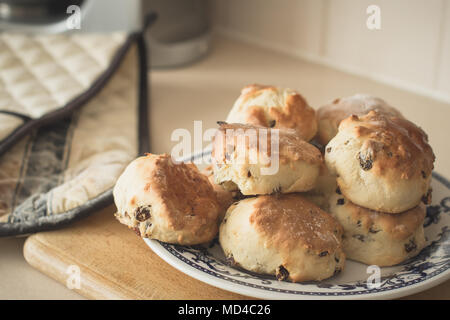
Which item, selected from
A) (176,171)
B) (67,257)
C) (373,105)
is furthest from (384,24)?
(67,257)

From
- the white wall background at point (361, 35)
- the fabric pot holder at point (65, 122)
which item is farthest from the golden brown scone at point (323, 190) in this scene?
the white wall background at point (361, 35)

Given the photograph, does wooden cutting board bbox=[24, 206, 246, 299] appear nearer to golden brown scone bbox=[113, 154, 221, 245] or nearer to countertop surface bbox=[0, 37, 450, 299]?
golden brown scone bbox=[113, 154, 221, 245]

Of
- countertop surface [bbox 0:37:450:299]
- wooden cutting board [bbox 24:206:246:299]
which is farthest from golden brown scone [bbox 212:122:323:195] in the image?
countertop surface [bbox 0:37:450:299]

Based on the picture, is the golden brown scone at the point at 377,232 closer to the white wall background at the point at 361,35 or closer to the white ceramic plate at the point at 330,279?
the white ceramic plate at the point at 330,279

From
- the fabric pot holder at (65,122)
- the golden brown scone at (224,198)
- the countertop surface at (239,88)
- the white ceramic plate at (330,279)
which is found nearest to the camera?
the white ceramic plate at (330,279)

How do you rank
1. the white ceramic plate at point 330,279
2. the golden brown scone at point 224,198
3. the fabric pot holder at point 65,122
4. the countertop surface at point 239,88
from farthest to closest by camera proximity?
the countertop surface at point 239,88
the fabric pot holder at point 65,122
the golden brown scone at point 224,198
the white ceramic plate at point 330,279
